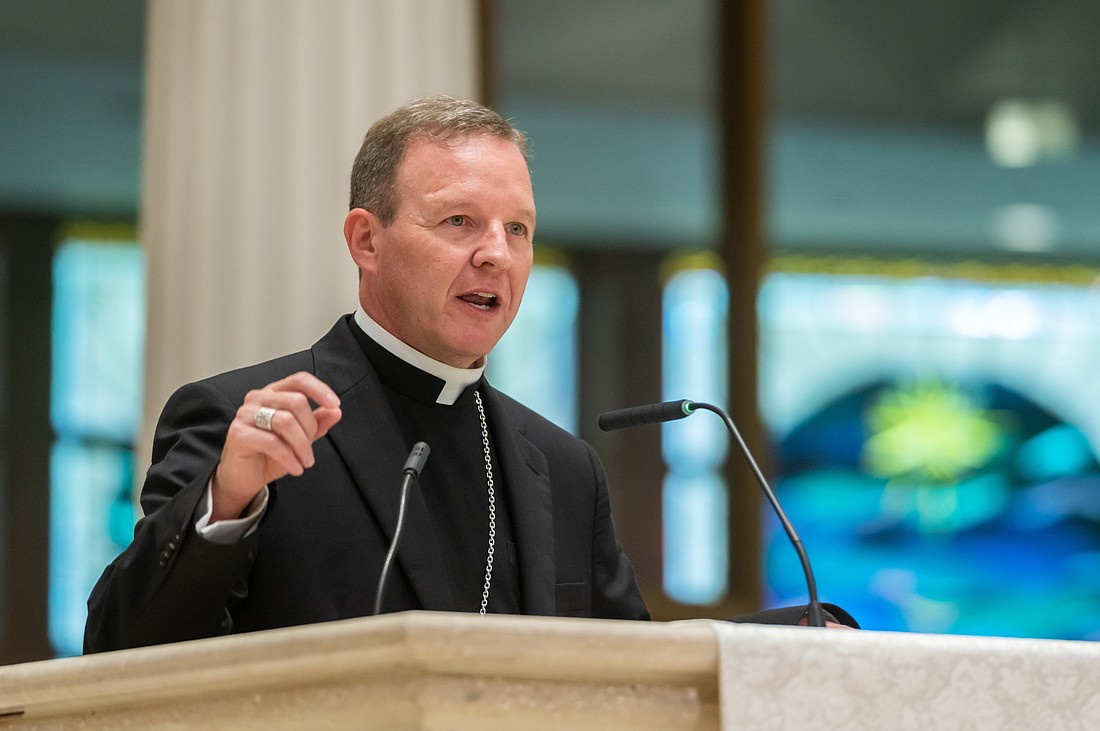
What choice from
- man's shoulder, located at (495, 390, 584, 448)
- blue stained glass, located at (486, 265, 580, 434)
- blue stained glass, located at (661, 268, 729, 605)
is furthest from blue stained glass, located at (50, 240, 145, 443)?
man's shoulder, located at (495, 390, 584, 448)

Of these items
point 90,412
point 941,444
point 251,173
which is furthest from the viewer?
point 941,444

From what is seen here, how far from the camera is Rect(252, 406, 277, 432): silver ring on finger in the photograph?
4.64ft

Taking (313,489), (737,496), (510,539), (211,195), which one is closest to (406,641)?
(313,489)

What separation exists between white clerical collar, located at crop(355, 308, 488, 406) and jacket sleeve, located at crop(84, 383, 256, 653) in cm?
43

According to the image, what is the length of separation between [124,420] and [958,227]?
5615 mm

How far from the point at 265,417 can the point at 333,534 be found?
0.46 meters

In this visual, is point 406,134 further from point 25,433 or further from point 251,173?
point 25,433

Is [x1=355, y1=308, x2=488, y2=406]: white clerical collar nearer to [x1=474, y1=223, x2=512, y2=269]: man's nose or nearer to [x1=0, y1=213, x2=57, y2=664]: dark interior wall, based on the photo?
[x1=474, y1=223, x2=512, y2=269]: man's nose

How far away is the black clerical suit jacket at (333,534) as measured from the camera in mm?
1556

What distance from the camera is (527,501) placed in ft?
6.92

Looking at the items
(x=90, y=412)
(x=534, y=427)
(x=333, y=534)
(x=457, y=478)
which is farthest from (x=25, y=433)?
(x=333, y=534)

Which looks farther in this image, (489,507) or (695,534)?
(695,534)

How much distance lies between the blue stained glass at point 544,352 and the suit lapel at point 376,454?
6942mm

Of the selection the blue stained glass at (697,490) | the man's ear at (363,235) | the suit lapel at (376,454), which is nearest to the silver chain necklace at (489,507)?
the suit lapel at (376,454)
